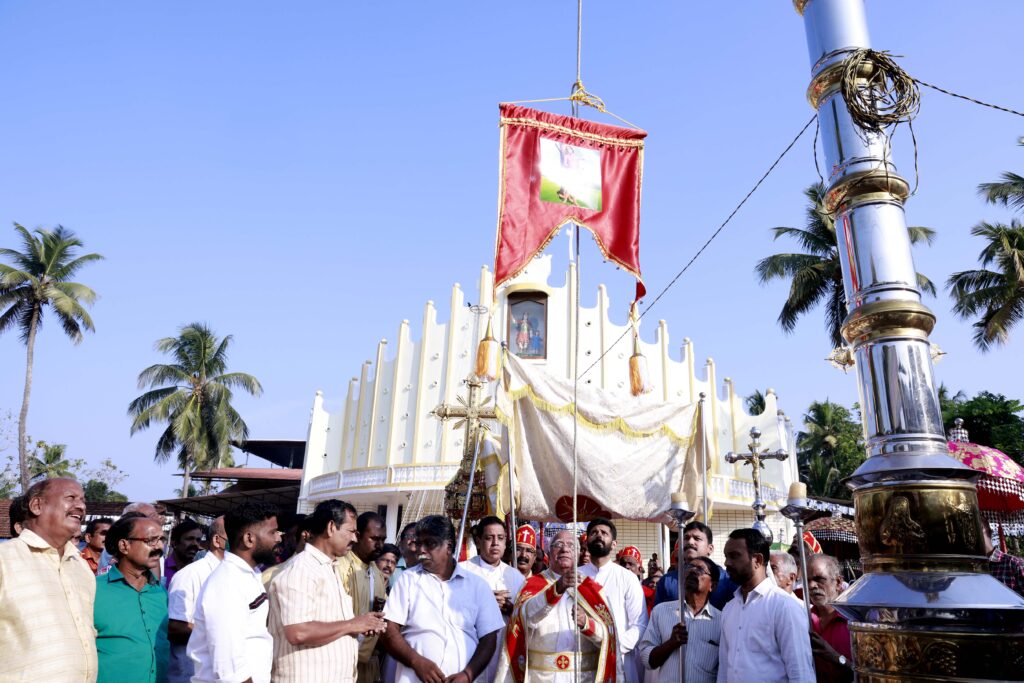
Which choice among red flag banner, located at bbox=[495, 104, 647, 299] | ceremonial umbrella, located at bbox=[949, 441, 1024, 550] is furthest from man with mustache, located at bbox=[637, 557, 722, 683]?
ceremonial umbrella, located at bbox=[949, 441, 1024, 550]

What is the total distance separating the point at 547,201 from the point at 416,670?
4278 mm

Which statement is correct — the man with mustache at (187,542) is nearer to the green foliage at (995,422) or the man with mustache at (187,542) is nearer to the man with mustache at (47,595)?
the man with mustache at (47,595)

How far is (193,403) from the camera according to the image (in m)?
34.7

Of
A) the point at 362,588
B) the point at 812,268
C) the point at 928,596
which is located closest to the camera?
the point at 928,596

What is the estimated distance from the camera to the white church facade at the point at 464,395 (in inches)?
926

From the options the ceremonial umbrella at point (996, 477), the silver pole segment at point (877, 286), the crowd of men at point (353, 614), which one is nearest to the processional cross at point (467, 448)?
the crowd of men at point (353, 614)

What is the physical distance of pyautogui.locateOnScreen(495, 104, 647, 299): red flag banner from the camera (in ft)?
21.8

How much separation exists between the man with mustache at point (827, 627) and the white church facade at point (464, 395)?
19.1m

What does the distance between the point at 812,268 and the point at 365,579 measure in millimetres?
20110

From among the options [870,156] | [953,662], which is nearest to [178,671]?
[953,662]

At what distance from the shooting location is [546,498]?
786cm

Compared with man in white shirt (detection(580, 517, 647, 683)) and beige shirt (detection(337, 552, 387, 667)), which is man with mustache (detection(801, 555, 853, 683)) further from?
beige shirt (detection(337, 552, 387, 667))

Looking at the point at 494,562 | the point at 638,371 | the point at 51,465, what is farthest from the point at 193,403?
the point at 494,562

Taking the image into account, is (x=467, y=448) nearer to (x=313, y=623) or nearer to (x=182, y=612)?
(x=182, y=612)
